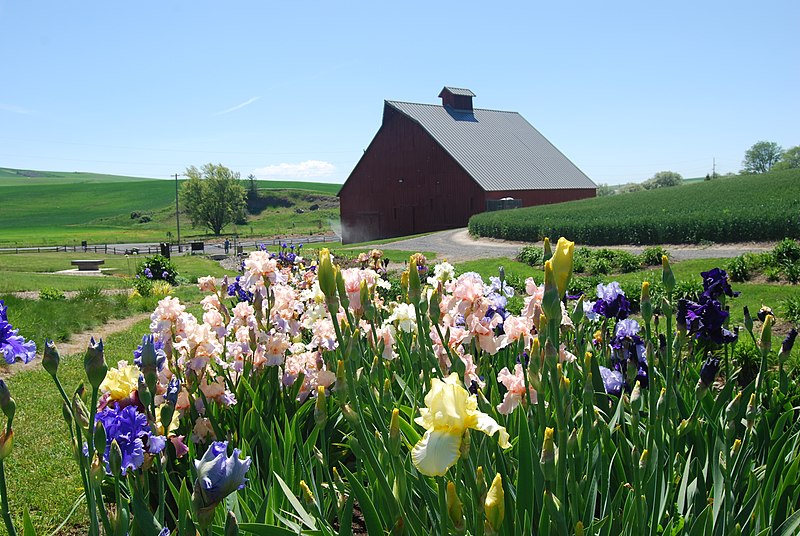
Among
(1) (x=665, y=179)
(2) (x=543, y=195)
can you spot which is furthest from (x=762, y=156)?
(2) (x=543, y=195)

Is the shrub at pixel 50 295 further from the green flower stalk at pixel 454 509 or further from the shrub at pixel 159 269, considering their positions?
the green flower stalk at pixel 454 509

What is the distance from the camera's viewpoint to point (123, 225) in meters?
88.1

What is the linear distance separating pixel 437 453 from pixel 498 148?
37.8 metres

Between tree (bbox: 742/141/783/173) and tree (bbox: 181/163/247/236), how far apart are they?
8220 cm

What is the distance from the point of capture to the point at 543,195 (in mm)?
37000

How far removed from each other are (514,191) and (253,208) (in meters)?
66.4

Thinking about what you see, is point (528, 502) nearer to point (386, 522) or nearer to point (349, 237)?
point (386, 522)

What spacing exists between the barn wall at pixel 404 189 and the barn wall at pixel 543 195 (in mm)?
1651

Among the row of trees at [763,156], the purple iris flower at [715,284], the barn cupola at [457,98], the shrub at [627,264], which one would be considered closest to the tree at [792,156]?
the row of trees at [763,156]

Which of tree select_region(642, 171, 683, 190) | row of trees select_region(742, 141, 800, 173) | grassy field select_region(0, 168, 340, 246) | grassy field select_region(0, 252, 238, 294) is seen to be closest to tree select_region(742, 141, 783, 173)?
row of trees select_region(742, 141, 800, 173)

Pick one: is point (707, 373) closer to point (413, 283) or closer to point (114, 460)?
point (413, 283)

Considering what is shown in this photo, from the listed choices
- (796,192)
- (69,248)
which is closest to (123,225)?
(69,248)

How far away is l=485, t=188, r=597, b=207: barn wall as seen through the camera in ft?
113

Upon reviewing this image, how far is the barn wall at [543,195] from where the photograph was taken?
34.5 meters
